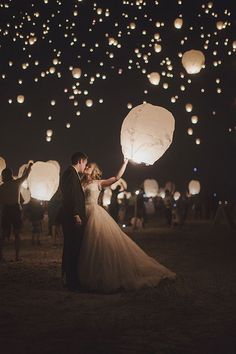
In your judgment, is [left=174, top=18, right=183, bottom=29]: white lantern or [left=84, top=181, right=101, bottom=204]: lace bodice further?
[left=174, top=18, right=183, bottom=29]: white lantern

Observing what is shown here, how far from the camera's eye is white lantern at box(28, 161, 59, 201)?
555 inches

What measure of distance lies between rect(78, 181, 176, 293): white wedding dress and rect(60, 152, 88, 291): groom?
109 mm

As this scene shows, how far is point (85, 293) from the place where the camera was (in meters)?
7.08

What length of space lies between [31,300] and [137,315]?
4.99 feet

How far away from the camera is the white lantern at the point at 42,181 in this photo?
14.1 m

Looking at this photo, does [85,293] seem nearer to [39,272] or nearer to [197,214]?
[39,272]

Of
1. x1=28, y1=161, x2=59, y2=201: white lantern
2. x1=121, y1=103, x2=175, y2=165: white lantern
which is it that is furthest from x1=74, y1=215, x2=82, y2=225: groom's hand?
x1=28, y1=161, x2=59, y2=201: white lantern

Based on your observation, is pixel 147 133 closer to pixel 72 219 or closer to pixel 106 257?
pixel 72 219

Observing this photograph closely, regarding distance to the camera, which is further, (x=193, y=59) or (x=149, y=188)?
(x=149, y=188)

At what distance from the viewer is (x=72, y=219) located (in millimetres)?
7496

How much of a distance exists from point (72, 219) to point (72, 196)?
34 centimetres

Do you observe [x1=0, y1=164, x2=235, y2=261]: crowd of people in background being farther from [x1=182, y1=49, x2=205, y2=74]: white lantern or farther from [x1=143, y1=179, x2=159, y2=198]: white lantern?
[x1=182, y1=49, x2=205, y2=74]: white lantern

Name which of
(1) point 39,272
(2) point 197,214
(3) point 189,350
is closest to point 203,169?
(2) point 197,214

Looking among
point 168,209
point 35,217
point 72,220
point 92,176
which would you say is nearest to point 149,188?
point 168,209
